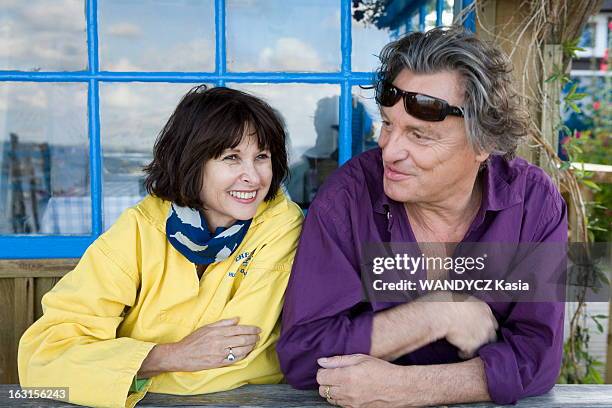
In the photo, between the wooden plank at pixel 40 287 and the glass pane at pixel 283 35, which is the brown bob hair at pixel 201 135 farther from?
the glass pane at pixel 283 35

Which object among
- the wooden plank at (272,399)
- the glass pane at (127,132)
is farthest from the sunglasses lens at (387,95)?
the glass pane at (127,132)

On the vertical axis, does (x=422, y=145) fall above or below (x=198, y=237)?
above

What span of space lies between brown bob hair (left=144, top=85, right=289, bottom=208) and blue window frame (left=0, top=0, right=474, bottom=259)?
775 mm

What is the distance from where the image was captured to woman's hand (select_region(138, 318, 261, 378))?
1.71 meters

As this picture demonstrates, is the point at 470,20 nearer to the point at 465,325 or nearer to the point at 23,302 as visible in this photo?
the point at 465,325

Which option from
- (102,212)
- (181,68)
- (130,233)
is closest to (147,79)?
(181,68)

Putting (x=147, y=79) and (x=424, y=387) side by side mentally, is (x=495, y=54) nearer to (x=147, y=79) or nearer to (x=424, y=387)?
(x=424, y=387)

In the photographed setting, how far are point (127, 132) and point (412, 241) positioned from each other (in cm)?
178

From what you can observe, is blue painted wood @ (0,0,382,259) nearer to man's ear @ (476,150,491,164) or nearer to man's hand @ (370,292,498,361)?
man's ear @ (476,150,491,164)

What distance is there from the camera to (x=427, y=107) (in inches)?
67.5

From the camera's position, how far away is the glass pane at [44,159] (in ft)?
9.39

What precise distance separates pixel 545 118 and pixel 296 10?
1258 millimetres

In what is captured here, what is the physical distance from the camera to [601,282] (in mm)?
2861

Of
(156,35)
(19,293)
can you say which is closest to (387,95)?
(19,293)
